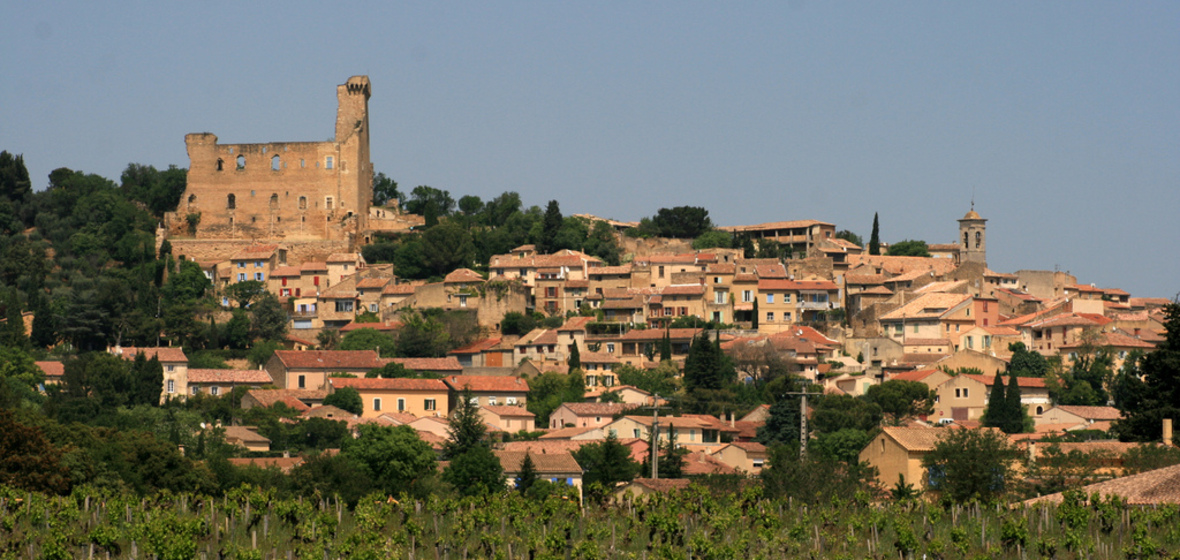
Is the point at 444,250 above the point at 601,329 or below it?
above

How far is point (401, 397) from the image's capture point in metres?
64.4

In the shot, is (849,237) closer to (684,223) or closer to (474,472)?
(684,223)

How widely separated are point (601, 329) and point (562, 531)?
46.3 meters

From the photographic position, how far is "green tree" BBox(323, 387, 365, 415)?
62969 millimetres

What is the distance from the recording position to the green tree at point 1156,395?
147 feet

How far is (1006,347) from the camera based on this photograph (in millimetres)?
71562

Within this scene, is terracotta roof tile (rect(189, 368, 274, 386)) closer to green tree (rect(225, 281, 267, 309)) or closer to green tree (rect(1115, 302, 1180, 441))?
green tree (rect(225, 281, 267, 309))

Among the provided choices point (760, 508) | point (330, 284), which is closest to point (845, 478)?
point (760, 508)

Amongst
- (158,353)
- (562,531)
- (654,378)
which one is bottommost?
(562,531)

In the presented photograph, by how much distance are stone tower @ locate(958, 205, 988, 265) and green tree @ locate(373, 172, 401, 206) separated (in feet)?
115

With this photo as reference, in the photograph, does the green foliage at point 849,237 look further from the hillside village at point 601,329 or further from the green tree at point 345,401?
the green tree at point 345,401

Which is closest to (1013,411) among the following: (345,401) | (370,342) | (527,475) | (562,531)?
(527,475)

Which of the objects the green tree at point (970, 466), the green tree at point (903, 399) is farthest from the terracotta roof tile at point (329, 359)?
the green tree at point (970, 466)

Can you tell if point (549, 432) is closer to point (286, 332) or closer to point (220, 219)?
point (286, 332)
